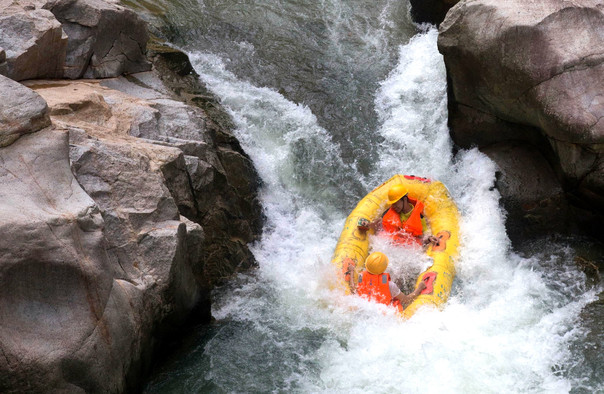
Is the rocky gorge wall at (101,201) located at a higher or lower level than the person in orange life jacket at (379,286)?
higher

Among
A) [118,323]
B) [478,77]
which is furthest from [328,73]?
[118,323]

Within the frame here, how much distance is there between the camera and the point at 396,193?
321 inches

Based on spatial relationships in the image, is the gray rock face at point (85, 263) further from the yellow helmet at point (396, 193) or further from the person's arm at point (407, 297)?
the yellow helmet at point (396, 193)

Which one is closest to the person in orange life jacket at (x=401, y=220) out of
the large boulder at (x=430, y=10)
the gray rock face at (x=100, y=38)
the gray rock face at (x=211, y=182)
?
the gray rock face at (x=211, y=182)

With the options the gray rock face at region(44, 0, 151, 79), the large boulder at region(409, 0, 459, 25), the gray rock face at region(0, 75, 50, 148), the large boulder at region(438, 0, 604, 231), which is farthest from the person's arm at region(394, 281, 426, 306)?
the large boulder at region(409, 0, 459, 25)

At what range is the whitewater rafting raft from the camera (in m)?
7.22

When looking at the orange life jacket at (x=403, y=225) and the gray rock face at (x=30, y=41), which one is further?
the orange life jacket at (x=403, y=225)

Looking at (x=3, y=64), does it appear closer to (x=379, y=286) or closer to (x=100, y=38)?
(x=100, y=38)

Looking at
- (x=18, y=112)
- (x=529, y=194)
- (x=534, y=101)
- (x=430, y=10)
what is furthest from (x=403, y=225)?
(x=430, y=10)

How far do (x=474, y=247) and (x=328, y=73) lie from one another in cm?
435

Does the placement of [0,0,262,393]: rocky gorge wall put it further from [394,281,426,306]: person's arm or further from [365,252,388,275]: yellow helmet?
[394,281,426,306]: person's arm

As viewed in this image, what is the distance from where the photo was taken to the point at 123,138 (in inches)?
256

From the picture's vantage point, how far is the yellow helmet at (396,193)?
8.16 metres

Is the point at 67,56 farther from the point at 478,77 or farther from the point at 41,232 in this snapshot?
the point at 478,77
